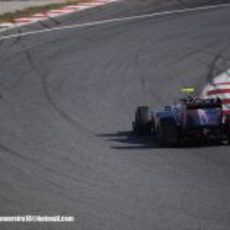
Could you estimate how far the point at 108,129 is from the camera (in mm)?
17906

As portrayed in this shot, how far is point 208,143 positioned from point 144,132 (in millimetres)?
1554

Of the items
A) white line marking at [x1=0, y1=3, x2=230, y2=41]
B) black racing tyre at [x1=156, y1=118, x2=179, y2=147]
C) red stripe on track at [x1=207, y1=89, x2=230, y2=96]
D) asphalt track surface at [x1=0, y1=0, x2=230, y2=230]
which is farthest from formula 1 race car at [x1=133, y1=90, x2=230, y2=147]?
white line marking at [x1=0, y1=3, x2=230, y2=41]

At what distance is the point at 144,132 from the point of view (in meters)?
17.4

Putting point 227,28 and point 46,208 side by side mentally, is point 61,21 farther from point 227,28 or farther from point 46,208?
point 46,208

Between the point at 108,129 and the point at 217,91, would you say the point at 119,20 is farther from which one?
the point at 108,129

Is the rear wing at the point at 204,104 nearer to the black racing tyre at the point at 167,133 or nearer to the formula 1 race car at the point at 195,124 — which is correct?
the formula 1 race car at the point at 195,124

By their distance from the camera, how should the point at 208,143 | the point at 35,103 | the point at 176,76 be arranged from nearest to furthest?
the point at 208,143, the point at 35,103, the point at 176,76

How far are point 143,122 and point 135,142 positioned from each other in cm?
65

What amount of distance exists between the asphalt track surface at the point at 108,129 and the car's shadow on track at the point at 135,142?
23mm

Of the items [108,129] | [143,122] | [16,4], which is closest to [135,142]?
[143,122]

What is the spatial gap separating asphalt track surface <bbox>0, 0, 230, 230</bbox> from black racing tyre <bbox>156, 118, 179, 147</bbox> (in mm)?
146

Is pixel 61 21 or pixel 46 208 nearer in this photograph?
pixel 46 208

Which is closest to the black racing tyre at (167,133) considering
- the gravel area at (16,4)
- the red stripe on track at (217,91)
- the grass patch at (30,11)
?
the red stripe on track at (217,91)

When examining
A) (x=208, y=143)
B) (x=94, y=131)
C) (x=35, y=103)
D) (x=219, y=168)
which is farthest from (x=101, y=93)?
(x=219, y=168)
